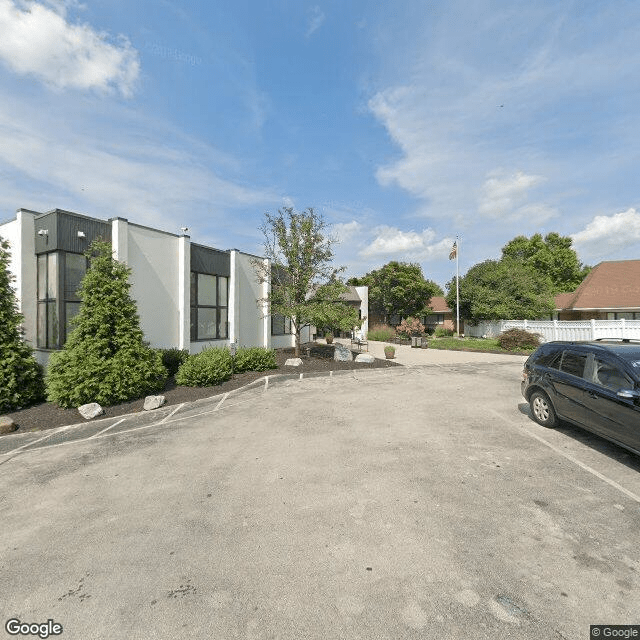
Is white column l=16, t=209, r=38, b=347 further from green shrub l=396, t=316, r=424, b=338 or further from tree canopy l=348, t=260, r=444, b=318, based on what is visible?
tree canopy l=348, t=260, r=444, b=318

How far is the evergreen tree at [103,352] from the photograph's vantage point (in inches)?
344

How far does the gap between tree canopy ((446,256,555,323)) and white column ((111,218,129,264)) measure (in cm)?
2528

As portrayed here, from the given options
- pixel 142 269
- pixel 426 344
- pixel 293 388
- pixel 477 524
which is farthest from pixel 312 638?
pixel 426 344

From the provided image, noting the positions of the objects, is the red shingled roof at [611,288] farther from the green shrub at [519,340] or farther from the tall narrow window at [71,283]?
the tall narrow window at [71,283]

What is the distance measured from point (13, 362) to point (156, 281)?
17.1 ft

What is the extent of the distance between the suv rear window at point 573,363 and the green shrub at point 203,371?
9.74 m

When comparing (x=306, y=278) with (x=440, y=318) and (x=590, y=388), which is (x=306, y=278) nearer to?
(x=590, y=388)

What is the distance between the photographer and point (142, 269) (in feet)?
40.5

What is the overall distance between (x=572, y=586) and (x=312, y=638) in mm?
2340

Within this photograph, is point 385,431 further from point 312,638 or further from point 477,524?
point 312,638

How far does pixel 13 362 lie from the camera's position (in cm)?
897

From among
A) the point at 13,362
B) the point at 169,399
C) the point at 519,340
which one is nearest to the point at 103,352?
the point at 169,399

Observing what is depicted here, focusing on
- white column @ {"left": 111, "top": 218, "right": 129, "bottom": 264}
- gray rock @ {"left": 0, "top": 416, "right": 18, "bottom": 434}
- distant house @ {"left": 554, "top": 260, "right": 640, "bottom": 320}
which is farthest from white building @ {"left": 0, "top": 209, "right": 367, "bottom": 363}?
distant house @ {"left": 554, "top": 260, "right": 640, "bottom": 320}

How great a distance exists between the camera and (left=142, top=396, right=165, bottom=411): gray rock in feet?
28.8
